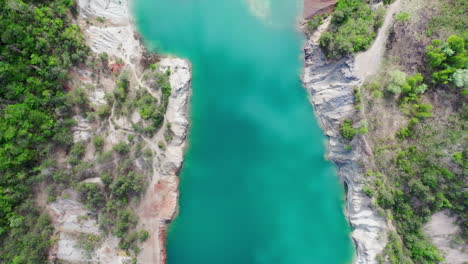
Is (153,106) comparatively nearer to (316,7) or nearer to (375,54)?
(316,7)

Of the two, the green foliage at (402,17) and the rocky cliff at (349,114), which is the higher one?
the green foliage at (402,17)

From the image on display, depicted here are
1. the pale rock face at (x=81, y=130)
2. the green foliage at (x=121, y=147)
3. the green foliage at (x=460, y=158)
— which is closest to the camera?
the green foliage at (x=460, y=158)

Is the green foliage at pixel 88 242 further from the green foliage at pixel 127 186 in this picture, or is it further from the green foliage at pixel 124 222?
the green foliage at pixel 127 186

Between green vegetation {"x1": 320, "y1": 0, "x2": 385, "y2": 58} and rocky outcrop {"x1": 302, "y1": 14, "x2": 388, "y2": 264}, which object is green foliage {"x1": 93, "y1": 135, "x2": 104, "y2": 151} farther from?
green vegetation {"x1": 320, "y1": 0, "x2": 385, "y2": 58}

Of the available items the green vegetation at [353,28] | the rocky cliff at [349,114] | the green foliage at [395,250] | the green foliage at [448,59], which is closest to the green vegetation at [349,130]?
the rocky cliff at [349,114]

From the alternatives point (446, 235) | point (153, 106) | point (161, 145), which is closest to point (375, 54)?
point (446, 235)

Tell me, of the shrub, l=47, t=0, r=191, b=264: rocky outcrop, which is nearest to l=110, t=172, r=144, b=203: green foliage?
l=47, t=0, r=191, b=264: rocky outcrop

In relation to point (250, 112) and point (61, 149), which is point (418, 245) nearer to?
point (250, 112)
